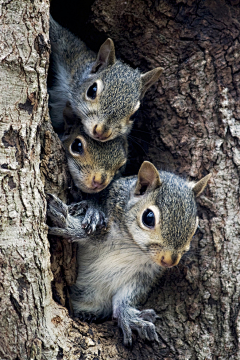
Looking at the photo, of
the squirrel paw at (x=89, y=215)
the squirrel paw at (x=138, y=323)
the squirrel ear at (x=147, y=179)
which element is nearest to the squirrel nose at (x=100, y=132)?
the squirrel ear at (x=147, y=179)

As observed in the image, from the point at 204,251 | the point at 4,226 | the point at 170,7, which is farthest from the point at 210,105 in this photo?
the point at 4,226

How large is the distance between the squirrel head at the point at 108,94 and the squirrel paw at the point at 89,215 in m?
0.45

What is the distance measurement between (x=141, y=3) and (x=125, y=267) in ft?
6.41

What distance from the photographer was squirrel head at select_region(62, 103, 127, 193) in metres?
2.42

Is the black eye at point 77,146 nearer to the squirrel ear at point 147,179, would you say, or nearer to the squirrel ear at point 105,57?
the squirrel ear at point 147,179

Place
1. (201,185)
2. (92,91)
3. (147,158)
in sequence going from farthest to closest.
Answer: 1. (147,158)
2. (92,91)
3. (201,185)

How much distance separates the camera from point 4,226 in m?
1.78

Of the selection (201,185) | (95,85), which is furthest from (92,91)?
(201,185)

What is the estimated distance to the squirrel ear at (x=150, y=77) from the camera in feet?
9.04

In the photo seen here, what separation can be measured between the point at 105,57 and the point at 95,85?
1.00ft

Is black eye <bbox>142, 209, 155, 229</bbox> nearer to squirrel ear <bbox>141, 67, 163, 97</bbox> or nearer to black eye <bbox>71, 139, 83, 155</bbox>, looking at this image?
black eye <bbox>71, 139, 83, 155</bbox>

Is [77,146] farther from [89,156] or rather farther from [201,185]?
[201,185]

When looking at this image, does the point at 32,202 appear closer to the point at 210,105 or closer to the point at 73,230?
the point at 73,230

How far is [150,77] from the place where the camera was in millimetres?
2789
